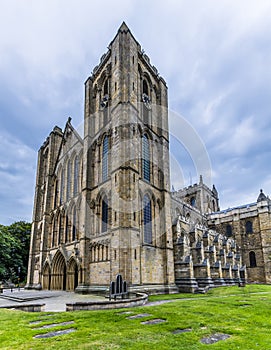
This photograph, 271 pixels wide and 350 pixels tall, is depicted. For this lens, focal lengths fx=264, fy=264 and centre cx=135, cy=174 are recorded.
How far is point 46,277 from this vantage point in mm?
28500

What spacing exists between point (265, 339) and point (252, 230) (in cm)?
4077

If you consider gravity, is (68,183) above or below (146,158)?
below

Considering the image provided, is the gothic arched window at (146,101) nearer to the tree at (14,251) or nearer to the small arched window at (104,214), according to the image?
the small arched window at (104,214)

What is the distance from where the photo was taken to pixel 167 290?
21781mm

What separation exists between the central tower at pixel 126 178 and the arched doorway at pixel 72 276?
10.3 feet

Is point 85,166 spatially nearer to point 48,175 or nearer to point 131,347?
point 48,175

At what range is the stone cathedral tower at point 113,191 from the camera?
20156mm

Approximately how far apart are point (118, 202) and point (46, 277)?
15050 mm

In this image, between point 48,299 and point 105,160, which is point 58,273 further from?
point 105,160

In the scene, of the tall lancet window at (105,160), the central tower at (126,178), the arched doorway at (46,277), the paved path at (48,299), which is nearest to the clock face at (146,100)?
the central tower at (126,178)

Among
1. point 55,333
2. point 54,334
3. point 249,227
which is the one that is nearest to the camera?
point 54,334

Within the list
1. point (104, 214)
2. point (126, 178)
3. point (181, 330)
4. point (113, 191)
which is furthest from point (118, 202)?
point (181, 330)

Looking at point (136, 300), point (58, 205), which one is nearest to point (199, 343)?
point (136, 300)

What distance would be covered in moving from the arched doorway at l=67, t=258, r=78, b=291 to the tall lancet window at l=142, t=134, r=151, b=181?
1032 centimetres
